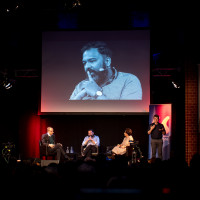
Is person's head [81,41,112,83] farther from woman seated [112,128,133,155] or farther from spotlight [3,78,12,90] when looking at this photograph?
spotlight [3,78,12,90]

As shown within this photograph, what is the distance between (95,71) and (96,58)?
437 mm

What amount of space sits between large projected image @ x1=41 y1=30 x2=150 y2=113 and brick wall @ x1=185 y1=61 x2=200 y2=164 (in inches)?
76.1

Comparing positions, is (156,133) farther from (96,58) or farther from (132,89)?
(96,58)

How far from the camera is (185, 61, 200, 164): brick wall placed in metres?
8.45

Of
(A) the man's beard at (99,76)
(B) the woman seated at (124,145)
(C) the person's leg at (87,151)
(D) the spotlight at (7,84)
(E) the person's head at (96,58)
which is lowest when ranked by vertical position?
(C) the person's leg at (87,151)

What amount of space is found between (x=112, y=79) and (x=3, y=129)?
13.9 feet

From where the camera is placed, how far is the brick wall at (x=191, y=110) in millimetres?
8445

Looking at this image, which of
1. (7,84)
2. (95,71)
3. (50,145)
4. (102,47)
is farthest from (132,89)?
(7,84)

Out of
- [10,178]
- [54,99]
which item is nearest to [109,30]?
[54,99]

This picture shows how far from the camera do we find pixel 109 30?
34.0 feet

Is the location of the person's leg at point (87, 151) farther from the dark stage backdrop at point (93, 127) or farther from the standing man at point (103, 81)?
the standing man at point (103, 81)

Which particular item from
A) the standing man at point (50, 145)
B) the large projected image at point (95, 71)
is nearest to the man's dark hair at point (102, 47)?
the large projected image at point (95, 71)

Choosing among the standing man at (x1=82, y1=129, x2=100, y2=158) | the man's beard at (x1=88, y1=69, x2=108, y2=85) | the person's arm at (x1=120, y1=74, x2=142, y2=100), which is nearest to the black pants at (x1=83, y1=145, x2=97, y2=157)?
the standing man at (x1=82, y1=129, x2=100, y2=158)

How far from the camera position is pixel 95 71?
33.7 ft
